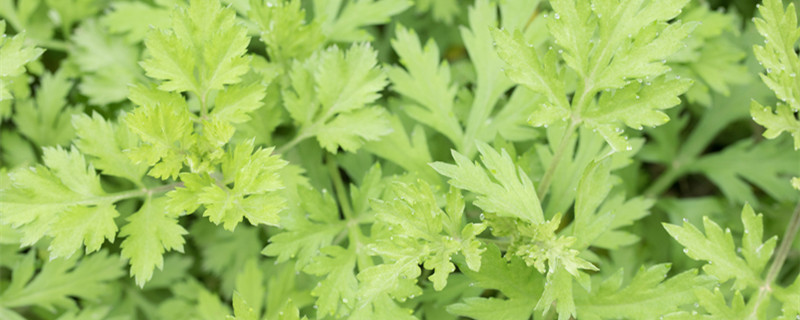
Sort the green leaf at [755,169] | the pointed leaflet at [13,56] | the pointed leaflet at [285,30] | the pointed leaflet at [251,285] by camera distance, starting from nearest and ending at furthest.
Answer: the pointed leaflet at [13,56]
the pointed leaflet at [285,30]
the pointed leaflet at [251,285]
the green leaf at [755,169]

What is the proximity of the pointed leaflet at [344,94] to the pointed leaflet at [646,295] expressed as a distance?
2.77 ft

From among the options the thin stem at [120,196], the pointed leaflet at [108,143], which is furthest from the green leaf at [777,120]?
the pointed leaflet at [108,143]

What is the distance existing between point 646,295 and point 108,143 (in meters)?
1.72

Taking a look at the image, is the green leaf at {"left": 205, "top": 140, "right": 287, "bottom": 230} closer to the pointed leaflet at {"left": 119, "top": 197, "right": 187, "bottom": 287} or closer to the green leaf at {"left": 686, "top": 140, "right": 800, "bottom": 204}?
the pointed leaflet at {"left": 119, "top": 197, "right": 187, "bottom": 287}

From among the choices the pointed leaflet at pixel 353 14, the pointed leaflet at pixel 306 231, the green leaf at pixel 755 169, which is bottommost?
the green leaf at pixel 755 169

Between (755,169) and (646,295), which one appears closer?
(646,295)

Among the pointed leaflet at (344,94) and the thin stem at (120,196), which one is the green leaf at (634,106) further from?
the thin stem at (120,196)

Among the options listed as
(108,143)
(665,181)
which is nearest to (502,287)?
(108,143)

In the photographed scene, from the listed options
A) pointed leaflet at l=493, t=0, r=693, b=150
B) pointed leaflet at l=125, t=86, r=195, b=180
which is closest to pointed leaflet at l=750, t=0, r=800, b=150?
pointed leaflet at l=493, t=0, r=693, b=150

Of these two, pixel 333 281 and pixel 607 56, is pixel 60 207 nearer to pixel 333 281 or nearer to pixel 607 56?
pixel 333 281

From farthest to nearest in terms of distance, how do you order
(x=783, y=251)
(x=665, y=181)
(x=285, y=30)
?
(x=665, y=181) < (x=285, y=30) < (x=783, y=251)

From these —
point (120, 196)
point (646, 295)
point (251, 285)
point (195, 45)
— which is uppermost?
point (195, 45)

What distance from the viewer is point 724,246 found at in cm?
179

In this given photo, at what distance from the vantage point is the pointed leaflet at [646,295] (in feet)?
5.90
